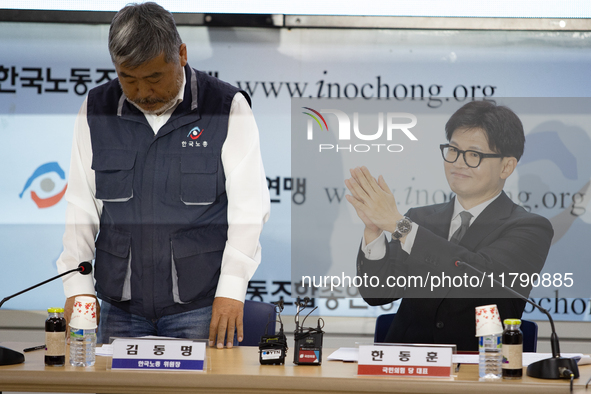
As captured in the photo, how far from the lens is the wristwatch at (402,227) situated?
8.98ft

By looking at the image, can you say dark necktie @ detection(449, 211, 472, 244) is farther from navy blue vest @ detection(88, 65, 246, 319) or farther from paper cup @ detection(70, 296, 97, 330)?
paper cup @ detection(70, 296, 97, 330)

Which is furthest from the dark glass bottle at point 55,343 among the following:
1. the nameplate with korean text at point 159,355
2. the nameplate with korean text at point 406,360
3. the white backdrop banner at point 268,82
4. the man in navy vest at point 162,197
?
Answer: the white backdrop banner at point 268,82

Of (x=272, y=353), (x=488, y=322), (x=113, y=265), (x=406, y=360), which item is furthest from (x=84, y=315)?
(x=488, y=322)

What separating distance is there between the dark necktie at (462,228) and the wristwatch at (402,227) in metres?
0.18

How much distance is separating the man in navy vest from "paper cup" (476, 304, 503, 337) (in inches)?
28.8

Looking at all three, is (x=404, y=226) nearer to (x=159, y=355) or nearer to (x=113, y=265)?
(x=113, y=265)

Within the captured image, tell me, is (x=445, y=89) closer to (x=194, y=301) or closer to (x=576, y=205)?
(x=576, y=205)

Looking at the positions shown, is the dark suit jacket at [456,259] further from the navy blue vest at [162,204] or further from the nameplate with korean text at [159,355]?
the nameplate with korean text at [159,355]

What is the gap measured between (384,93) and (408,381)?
155 cm

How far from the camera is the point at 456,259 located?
8.91 ft

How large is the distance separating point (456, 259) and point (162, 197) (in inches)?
50.3

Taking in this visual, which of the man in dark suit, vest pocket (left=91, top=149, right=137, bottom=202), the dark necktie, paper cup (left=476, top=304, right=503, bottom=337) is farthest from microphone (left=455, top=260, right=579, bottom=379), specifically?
vest pocket (left=91, top=149, right=137, bottom=202)

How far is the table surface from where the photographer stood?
1536 mm

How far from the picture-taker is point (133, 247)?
2164 millimetres
